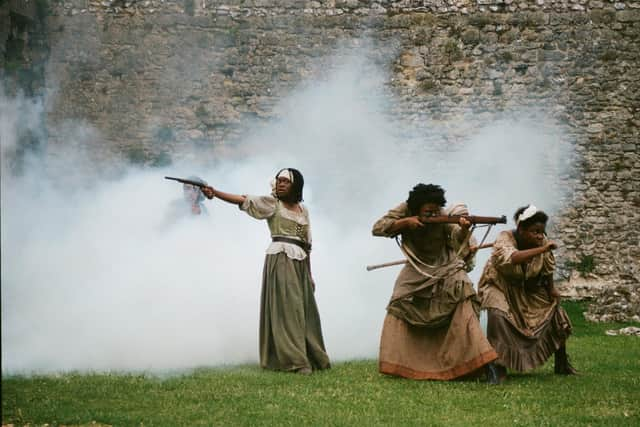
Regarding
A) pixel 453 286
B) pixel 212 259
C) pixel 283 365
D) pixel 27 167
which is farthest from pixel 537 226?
pixel 27 167

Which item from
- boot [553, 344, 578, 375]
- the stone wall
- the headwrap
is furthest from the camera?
the stone wall

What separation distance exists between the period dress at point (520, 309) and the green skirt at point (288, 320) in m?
1.55

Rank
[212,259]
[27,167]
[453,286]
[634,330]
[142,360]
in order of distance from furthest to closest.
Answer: [27,167], [634,330], [212,259], [142,360], [453,286]

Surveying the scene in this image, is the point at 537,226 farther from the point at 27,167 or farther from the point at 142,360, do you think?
the point at 27,167

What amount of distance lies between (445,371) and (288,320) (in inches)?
59.2

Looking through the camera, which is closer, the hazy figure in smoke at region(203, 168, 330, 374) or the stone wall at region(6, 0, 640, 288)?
the hazy figure in smoke at region(203, 168, 330, 374)

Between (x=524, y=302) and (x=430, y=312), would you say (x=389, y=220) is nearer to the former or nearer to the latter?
(x=430, y=312)

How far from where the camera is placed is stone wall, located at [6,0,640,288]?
15.9 m

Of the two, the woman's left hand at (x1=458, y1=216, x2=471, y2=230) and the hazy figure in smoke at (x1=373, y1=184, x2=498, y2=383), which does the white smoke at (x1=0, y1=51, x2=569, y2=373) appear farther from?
the woman's left hand at (x1=458, y1=216, x2=471, y2=230)

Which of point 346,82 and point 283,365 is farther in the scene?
point 346,82

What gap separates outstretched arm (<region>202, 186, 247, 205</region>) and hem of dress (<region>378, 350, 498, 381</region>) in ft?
6.25

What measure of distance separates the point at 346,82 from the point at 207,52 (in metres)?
2.35

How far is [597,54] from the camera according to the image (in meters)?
16.0

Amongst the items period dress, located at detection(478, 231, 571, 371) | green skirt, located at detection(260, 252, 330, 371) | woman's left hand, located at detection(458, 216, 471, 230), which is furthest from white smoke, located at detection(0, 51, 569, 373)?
woman's left hand, located at detection(458, 216, 471, 230)
